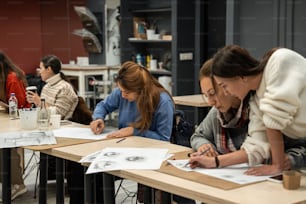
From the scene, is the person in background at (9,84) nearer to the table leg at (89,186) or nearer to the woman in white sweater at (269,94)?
the table leg at (89,186)

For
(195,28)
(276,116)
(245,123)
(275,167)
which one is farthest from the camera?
(195,28)

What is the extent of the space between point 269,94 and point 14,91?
2.62 m

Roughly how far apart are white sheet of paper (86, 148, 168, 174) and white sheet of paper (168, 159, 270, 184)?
12 cm

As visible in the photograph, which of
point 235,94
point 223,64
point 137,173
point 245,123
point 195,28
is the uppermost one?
point 195,28

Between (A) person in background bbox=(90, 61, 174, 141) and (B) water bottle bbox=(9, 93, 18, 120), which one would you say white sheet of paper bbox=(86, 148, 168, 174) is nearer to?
(A) person in background bbox=(90, 61, 174, 141)

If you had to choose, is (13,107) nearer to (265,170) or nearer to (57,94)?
(57,94)

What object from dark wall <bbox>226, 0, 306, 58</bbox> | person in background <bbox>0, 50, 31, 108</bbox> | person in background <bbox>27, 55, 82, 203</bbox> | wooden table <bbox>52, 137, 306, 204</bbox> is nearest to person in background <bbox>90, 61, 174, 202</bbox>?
wooden table <bbox>52, 137, 306, 204</bbox>

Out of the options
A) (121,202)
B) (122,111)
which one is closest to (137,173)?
(122,111)

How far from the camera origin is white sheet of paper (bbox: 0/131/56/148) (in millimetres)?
2756

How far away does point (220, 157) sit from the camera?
2.05 metres

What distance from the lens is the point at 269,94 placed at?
5.99 feet

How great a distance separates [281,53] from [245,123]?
0.43 m

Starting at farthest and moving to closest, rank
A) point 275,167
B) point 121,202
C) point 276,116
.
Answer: point 121,202 → point 275,167 → point 276,116

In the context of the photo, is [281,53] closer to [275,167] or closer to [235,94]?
[235,94]
